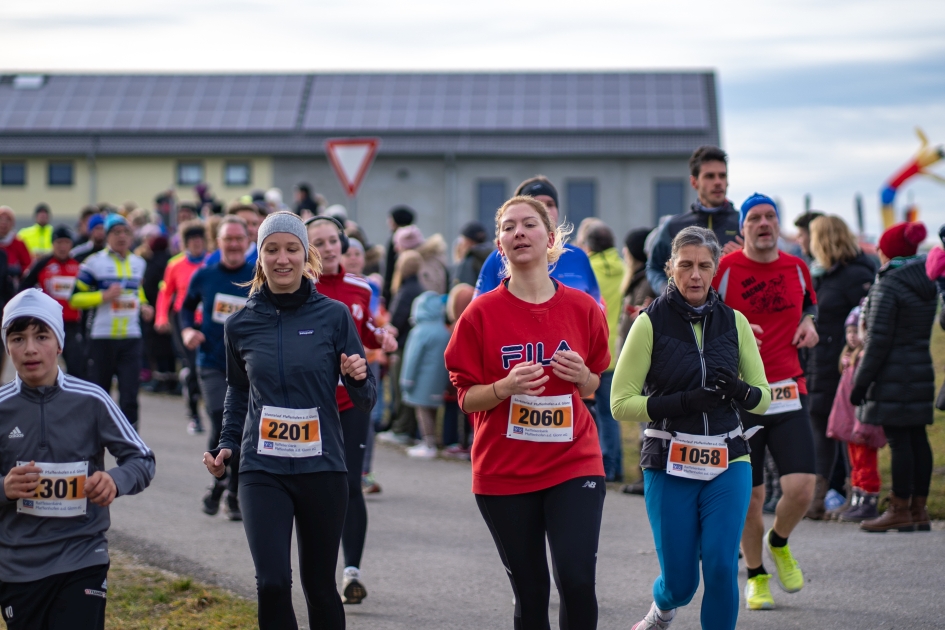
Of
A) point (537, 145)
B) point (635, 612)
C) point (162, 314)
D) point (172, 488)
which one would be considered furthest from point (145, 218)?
point (537, 145)

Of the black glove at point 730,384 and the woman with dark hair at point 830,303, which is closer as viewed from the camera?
the black glove at point 730,384

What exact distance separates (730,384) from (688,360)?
0.25m

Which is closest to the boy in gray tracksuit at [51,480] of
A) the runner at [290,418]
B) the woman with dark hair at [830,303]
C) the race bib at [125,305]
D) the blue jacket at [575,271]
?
the runner at [290,418]

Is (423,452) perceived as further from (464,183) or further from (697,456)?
(464,183)

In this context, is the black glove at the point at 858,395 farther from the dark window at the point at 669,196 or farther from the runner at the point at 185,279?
the dark window at the point at 669,196

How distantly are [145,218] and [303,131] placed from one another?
2801 centimetres

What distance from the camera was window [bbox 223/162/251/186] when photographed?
4934cm

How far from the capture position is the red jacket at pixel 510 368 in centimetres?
475

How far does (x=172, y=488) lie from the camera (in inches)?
409

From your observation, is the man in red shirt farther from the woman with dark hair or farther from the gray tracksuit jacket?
the gray tracksuit jacket

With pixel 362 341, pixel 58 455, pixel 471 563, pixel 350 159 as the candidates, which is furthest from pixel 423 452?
pixel 58 455

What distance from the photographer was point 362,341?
7039 millimetres

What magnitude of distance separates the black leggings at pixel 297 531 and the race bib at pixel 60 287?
27.8ft

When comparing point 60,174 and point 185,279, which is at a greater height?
point 60,174
